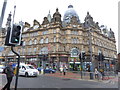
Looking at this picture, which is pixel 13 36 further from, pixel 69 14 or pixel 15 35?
pixel 69 14

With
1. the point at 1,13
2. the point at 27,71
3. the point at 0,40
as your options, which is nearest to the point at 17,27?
the point at 1,13

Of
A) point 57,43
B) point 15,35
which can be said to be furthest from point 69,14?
point 15,35

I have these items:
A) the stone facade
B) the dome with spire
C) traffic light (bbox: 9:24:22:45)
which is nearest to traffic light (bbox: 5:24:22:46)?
traffic light (bbox: 9:24:22:45)

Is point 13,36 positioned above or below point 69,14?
below

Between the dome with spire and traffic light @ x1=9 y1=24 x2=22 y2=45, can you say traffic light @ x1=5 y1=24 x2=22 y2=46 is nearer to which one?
traffic light @ x1=9 y1=24 x2=22 y2=45

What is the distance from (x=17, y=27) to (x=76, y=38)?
37.5 meters

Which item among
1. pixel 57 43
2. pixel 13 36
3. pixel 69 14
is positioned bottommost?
pixel 13 36

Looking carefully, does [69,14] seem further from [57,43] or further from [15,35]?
[15,35]

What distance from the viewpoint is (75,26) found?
4269cm

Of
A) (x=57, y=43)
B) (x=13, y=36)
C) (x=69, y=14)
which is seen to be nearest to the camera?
(x=13, y=36)

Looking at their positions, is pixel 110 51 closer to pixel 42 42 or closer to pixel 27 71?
pixel 42 42

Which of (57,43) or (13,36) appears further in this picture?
(57,43)

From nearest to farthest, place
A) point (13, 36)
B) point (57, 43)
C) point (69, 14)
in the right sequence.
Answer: point (13, 36)
point (57, 43)
point (69, 14)

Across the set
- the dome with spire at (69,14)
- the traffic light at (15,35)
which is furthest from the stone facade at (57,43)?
the traffic light at (15,35)
